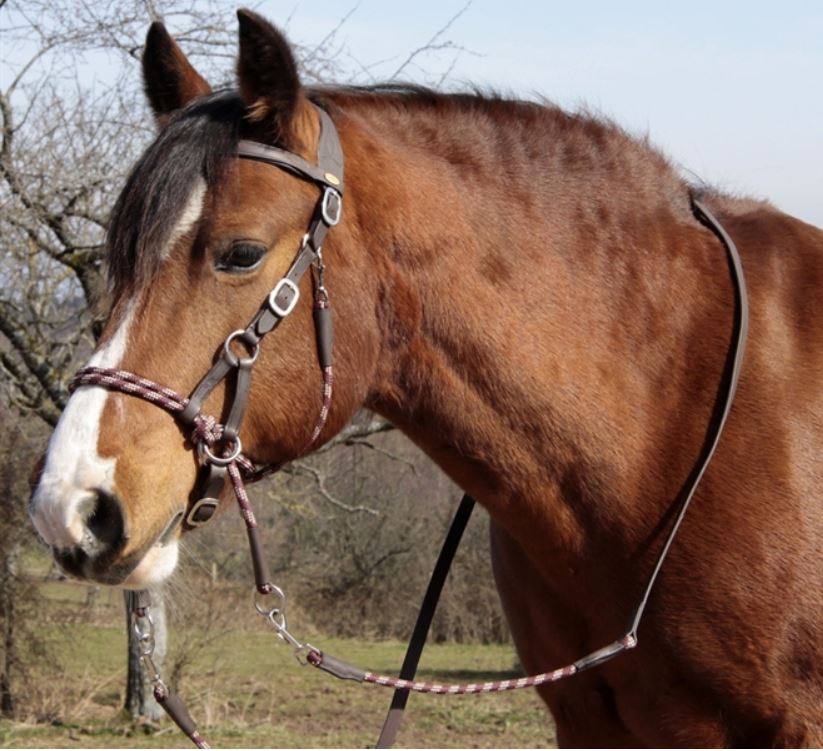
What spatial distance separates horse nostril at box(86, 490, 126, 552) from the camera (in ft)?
7.20

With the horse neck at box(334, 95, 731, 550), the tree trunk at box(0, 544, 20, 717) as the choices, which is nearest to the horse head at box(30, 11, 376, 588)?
the horse neck at box(334, 95, 731, 550)

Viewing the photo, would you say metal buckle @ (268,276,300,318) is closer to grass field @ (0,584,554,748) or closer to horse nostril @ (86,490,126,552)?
horse nostril @ (86,490,126,552)

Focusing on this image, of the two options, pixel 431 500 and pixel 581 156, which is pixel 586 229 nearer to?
pixel 581 156

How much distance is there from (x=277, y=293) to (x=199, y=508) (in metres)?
0.50

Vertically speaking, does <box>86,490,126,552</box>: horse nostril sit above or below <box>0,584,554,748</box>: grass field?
above

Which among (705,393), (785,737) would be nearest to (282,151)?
(705,393)

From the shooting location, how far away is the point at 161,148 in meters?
2.47

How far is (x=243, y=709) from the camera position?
12.2 meters

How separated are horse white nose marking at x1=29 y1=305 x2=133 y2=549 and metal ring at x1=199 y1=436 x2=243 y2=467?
210 mm

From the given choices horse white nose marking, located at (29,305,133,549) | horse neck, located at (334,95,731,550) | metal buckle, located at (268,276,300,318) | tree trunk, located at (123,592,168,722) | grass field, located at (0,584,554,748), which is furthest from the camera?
tree trunk, located at (123,592,168,722)

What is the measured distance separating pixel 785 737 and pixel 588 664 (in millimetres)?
487

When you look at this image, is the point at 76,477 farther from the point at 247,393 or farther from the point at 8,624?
the point at 8,624

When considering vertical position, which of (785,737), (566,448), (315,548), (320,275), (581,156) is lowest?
(315,548)

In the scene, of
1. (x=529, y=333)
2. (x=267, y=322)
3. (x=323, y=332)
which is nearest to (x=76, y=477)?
(x=267, y=322)
